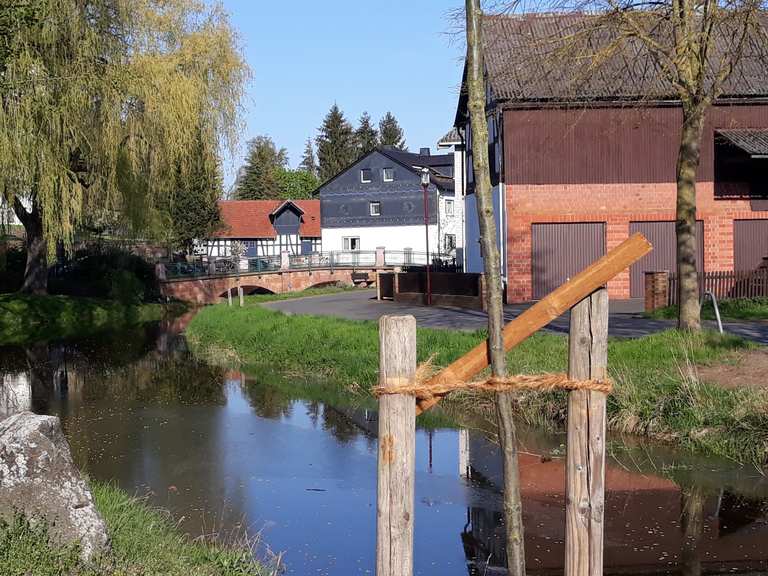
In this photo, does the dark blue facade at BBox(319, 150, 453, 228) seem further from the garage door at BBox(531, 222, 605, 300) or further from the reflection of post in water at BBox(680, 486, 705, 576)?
the reflection of post in water at BBox(680, 486, 705, 576)

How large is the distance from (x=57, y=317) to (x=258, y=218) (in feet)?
157

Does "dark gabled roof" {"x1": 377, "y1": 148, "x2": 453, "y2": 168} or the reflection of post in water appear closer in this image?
the reflection of post in water

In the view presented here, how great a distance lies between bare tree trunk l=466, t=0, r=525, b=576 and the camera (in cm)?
421

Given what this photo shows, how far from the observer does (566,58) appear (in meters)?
14.6

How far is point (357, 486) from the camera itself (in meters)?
9.92

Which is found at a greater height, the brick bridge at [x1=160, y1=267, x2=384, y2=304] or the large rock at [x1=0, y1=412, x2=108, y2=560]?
the large rock at [x1=0, y1=412, x2=108, y2=560]

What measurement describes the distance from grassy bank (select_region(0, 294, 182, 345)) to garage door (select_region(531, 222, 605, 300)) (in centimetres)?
1296

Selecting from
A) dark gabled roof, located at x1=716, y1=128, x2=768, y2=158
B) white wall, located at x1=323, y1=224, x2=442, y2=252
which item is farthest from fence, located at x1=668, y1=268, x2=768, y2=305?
white wall, located at x1=323, y1=224, x2=442, y2=252

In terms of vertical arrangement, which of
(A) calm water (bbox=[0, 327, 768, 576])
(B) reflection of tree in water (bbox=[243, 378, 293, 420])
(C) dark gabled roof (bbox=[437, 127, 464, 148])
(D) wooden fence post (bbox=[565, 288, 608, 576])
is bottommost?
(B) reflection of tree in water (bbox=[243, 378, 293, 420])

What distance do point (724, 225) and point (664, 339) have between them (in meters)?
15.8

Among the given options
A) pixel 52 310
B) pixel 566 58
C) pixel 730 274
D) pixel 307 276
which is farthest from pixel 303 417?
pixel 307 276

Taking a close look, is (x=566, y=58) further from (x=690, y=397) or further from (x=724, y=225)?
(x=724, y=225)

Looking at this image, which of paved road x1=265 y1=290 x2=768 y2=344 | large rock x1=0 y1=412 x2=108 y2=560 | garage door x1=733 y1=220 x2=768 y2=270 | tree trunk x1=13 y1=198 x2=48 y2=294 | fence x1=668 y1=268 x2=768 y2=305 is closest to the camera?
large rock x1=0 y1=412 x2=108 y2=560

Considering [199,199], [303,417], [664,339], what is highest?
[199,199]
